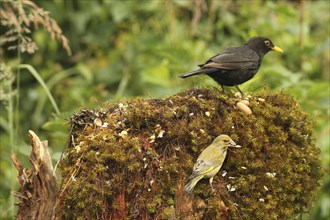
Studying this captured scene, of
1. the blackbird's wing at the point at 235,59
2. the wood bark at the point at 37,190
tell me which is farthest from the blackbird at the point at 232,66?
the wood bark at the point at 37,190

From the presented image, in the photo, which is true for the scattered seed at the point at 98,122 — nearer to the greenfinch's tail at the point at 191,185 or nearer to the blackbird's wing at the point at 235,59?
the greenfinch's tail at the point at 191,185

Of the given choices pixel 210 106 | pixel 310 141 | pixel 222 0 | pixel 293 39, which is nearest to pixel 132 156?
pixel 210 106

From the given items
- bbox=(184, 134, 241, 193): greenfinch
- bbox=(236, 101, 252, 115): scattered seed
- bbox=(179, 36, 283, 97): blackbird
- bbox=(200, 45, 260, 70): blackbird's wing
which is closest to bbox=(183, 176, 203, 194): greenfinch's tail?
bbox=(184, 134, 241, 193): greenfinch

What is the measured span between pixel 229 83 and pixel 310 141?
0.68m

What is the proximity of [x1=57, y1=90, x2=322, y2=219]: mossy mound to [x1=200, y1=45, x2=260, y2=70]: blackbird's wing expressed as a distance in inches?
16.5

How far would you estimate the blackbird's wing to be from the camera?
4979mm

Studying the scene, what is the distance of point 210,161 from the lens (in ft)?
13.5

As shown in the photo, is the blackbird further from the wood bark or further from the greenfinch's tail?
the wood bark

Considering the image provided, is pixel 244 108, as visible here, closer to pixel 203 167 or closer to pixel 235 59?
pixel 203 167

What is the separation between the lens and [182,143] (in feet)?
14.0

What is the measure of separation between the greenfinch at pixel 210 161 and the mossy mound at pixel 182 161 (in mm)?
54

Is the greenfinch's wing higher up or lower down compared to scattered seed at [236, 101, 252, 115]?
lower down

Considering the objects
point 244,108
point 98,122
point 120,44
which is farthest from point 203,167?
point 120,44

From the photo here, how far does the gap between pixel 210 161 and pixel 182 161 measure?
17 cm
